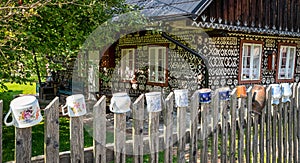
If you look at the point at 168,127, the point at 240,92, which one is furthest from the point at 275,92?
the point at 168,127

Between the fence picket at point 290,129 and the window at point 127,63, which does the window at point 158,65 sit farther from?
the fence picket at point 290,129

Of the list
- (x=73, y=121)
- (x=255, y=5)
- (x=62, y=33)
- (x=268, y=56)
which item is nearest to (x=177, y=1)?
(x=255, y=5)

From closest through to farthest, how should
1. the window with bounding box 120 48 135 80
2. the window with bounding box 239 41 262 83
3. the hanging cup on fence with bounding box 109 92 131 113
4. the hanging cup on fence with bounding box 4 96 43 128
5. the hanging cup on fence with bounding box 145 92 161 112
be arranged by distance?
the hanging cup on fence with bounding box 4 96 43 128, the hanging cup on fence with bounding box 109 92 131 113, the hanging cup on fence with bounding box 145 92 161 112, the window with bounding box 239 41 262 83, the window with bounding box 120 48 135 80

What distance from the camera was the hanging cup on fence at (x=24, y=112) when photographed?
1.67m

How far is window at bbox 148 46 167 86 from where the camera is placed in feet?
34.7

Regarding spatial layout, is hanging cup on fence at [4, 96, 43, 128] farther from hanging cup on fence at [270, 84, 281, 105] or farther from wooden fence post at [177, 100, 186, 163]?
hanging cup on fence at [270, 84, 281, 105]

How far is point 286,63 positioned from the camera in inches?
468

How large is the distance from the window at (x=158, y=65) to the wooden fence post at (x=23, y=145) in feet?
29.1

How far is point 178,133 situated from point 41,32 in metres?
2.93

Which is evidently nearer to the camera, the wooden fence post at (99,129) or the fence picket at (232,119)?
the wooden fence post at (99,129)

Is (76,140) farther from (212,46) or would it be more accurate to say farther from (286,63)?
(286,63)

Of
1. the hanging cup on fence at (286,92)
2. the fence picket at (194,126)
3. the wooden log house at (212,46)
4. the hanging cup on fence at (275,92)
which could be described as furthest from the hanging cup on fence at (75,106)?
the wooden log house at (212,46)

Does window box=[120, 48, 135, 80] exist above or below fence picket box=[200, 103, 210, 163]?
above


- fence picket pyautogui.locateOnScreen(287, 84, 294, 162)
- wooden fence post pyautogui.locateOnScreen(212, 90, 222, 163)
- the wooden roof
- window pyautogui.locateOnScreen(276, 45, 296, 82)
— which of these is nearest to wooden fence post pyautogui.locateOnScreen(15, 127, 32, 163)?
wooden fence post pyautogui.locateOnScreen(212, 90, 222, 163)
